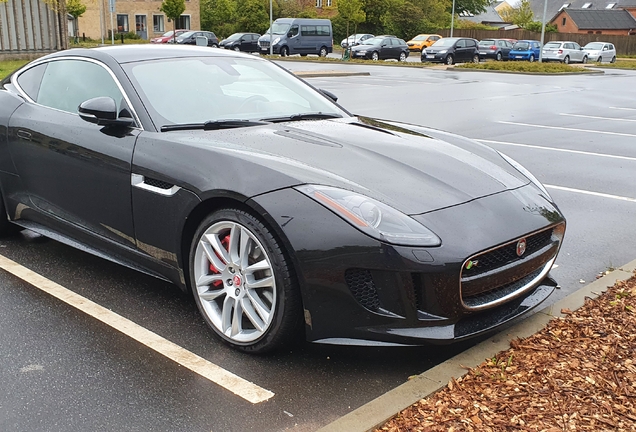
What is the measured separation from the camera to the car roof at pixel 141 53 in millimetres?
4457

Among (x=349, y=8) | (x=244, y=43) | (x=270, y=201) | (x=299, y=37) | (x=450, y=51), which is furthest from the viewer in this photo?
(x=349, y=8)

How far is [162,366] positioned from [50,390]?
20.3 inches

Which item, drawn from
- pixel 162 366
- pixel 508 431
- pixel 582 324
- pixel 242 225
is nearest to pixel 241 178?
pixel 242 225

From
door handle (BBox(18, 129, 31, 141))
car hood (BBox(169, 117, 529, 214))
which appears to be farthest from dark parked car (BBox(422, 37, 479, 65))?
door handle (BBox(18, 129, 31, 141))

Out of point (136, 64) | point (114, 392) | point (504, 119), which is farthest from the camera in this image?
point (504, 119)

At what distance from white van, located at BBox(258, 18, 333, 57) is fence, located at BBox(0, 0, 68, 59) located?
15.6 metres

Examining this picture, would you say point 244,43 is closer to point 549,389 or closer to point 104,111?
point 104,111

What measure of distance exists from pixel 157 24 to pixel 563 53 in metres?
39.1

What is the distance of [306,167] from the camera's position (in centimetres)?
345

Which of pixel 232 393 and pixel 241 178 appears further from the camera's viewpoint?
pixel 241 178

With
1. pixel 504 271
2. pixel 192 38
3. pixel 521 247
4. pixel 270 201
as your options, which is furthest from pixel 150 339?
pixel 192 38

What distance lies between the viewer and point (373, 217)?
316 cm

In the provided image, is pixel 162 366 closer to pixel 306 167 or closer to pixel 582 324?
pixel 306 167

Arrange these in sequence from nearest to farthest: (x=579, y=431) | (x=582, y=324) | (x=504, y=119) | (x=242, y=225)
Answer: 1. (x=579, y=431)
2. (x=242, y=225)
3. (x=582, y=324)
4. (x=504, y=119)
